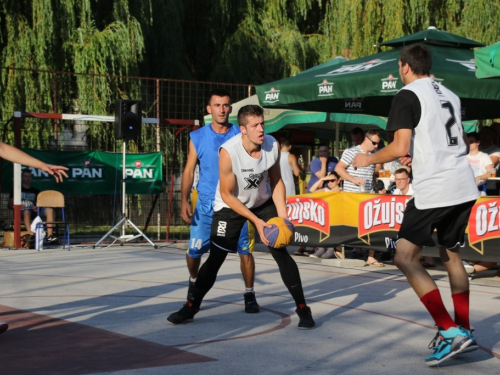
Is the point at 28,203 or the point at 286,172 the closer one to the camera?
the point at 286,172

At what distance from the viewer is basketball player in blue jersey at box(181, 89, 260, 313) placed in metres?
7.98

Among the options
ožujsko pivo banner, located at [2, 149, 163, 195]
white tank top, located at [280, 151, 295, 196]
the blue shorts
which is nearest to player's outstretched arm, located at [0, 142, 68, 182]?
the blue shorts

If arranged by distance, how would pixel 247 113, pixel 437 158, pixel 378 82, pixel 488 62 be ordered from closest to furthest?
pixel 437 158, pixel 247 113, pixel 488 62, pixel 378 82

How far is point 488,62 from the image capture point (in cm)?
1050

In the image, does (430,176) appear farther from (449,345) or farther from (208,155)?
(208,155)

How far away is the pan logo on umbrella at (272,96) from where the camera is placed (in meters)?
14.1

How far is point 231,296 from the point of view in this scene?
900 cm

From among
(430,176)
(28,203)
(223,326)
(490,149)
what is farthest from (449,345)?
(28,203)

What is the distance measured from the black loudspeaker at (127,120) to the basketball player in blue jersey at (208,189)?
799 centimetres

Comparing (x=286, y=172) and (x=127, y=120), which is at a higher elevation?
(x=127, y=120)

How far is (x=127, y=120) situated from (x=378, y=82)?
18.8 feet

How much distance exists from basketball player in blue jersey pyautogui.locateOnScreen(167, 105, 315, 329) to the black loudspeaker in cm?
895

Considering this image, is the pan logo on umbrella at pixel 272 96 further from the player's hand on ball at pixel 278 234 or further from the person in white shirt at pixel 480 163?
the player's hand on ball at pixel 278 234

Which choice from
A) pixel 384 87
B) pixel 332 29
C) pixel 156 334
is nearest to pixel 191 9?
pixel 332 29
